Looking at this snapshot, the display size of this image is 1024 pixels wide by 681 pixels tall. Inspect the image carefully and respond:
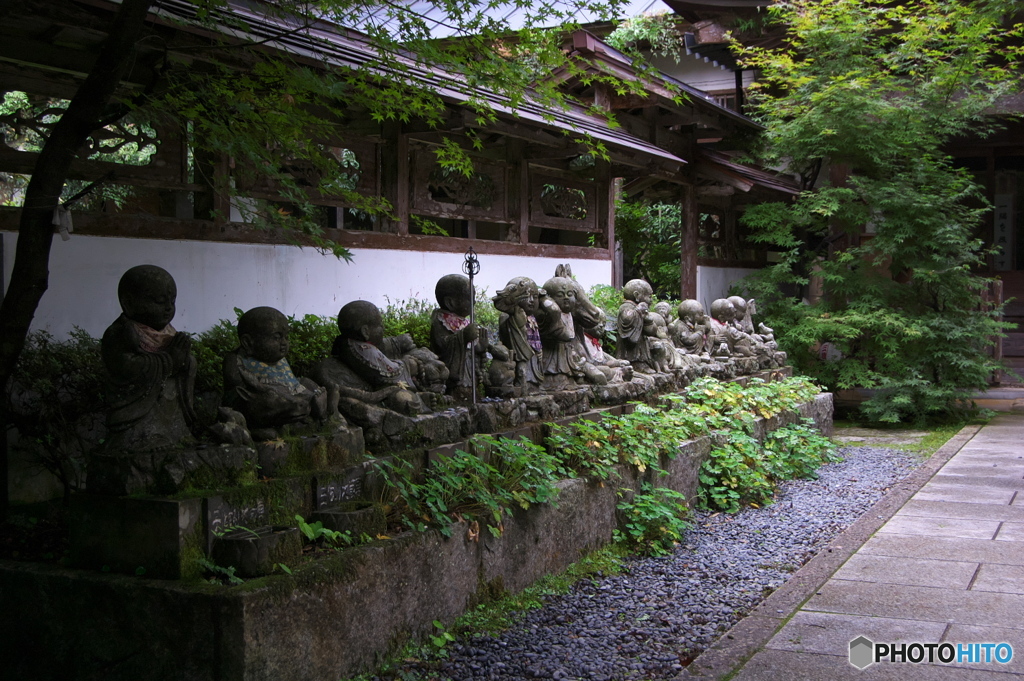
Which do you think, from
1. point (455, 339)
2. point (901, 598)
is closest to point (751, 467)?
point (901, 598)

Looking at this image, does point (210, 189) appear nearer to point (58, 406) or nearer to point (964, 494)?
point (58, 406)

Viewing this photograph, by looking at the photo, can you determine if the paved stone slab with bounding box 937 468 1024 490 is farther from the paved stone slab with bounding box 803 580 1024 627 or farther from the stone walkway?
the paved stone slab with bounding box 803 580 1024 627

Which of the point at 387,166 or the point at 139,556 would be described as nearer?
the point at 139,556

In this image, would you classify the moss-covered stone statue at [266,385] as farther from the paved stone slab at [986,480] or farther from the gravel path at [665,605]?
the paved stone slab at [986,480]

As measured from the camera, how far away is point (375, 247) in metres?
9.62

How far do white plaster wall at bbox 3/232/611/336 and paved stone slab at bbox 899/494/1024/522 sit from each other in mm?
5453

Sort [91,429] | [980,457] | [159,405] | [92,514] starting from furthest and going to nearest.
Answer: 1. [980,457]
2. [91,429]
3. [159,405]
4. [92,514]

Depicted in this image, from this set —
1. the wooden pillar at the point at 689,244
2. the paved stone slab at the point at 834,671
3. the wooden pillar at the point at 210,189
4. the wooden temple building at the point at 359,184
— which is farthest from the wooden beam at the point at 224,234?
the wooden pillar at the point at 689,244

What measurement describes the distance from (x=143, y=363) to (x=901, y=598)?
15.1 feet

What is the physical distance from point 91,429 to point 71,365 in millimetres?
476

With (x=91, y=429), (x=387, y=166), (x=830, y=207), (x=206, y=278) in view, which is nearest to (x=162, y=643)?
(x=91, y=429)

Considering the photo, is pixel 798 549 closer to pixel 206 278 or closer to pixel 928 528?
pixel 928 528

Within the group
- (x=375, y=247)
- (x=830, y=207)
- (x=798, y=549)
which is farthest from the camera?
(x=830, y=207)

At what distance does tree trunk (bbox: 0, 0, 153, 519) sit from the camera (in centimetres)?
429
